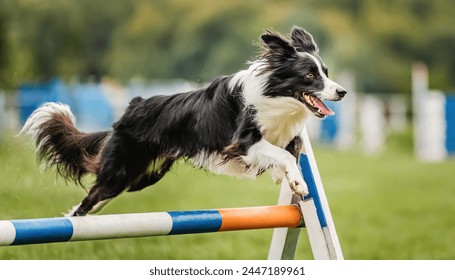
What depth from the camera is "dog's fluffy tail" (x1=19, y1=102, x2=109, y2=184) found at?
4715 mm

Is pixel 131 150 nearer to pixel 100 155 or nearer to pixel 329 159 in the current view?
pixel 100 155

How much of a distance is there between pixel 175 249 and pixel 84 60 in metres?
25.3

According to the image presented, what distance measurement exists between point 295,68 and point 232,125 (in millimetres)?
382

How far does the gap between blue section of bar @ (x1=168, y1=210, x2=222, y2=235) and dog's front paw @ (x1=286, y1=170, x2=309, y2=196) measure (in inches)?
13.6

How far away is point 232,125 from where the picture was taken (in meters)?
4.41

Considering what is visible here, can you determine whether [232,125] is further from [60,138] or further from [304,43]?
[60,138]

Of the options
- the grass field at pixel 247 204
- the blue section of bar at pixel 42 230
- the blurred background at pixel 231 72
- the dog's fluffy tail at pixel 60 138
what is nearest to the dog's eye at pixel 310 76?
the blurred background at pixel 231 72

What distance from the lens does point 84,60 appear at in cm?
3198

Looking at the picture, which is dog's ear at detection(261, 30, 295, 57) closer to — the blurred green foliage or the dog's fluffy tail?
the dog's fluffy tail

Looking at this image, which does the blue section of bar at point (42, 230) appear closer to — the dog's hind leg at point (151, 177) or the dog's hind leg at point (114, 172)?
the dog's hind leg at point (114, 172)

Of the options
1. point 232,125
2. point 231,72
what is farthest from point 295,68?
point 231,72

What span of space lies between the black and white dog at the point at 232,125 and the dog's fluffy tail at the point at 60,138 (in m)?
0.15

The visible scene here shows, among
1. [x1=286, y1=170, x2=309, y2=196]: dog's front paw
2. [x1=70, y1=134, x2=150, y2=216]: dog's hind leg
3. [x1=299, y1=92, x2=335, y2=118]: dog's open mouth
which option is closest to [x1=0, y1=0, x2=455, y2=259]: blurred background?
[x1=70, y1=134, x2=150, y2=216]: dog's hind leg

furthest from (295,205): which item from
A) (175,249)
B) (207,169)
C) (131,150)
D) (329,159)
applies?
(329,159)
